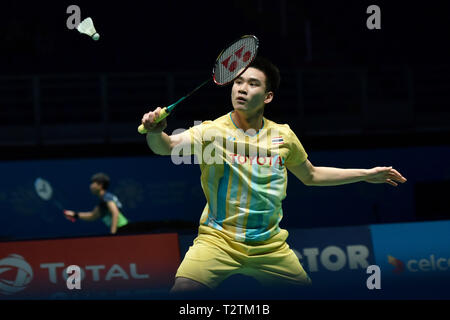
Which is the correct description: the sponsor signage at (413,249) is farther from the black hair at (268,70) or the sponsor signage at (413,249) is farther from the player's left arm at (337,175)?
the black hair at (268,70)

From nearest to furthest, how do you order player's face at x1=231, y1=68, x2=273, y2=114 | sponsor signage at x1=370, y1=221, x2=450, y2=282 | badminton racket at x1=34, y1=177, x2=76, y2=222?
player's face at x1=231, y1=68, x2=273, y2=114
sponsor signage at x1=370, y1=221, x2=450, y2=282
badminton racket at x1=34, y1=177, x2=76, y2=222

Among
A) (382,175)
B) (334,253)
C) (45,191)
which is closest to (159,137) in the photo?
(382,175)

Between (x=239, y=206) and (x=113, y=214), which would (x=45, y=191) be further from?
(x=239, y=206)

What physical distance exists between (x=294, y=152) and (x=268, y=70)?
47 cm

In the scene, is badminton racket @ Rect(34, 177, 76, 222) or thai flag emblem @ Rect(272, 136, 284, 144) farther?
badminton racket @ Rect(34, 177, 76, 222)

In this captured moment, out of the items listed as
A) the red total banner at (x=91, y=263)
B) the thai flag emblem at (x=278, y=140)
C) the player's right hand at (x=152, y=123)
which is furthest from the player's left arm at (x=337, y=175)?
the red total banner at (x=91, y=263)

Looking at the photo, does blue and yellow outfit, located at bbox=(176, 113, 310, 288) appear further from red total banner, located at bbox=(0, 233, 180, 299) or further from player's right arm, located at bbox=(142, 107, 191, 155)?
red total banner, located at bbox=(0, 233, 180, 299)

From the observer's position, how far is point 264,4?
11.4 metres

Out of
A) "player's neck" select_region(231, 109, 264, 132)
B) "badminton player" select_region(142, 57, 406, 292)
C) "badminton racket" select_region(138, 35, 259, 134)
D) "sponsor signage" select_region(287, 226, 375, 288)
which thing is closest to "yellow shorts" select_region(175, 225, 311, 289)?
"badminton player" select_region(142, 57, 406, 292)

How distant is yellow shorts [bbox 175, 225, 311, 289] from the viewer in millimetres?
3355

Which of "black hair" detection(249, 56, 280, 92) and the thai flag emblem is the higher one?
"black hair" detection(249, 56, 280, 92)

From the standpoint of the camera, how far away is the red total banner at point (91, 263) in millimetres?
5293

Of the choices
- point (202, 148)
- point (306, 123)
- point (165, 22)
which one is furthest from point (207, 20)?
point (202, 148)

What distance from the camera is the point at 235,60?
357 cm
